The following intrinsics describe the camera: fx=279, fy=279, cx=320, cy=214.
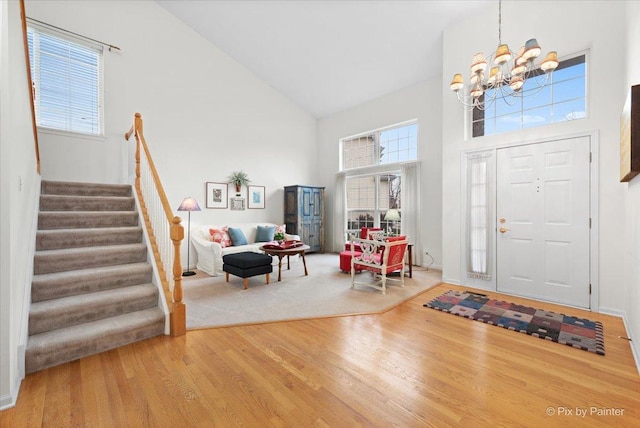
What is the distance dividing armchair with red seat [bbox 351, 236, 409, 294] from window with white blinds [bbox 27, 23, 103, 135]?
521cm

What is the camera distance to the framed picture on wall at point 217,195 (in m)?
6.44

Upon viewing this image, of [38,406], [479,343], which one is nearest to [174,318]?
[38,406]

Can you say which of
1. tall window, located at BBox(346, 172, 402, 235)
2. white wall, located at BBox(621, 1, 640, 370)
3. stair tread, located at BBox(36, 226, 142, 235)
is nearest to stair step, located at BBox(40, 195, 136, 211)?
stair tread, located at BBox(36, 226, 142, 235)

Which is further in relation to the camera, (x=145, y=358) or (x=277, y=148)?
(x=277, y=148)

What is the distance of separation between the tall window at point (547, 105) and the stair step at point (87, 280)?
17.2ft

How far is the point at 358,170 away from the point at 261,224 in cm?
294

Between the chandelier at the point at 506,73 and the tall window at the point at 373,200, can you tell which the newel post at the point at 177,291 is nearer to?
the chandelier at the point at 506,73

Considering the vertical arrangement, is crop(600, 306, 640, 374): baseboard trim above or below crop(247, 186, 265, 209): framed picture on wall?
below

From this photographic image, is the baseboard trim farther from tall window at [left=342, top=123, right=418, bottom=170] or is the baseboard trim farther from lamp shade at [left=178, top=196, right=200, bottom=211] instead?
lamp shade at [left=178, top=196, right=200, bottom=211]

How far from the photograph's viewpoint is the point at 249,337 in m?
2.80

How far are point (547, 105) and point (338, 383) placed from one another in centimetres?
453

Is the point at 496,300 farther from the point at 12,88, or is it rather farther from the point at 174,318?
the point at 12,88

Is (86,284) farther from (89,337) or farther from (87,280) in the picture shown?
(89,337)

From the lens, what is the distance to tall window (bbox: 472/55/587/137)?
3.68 m
